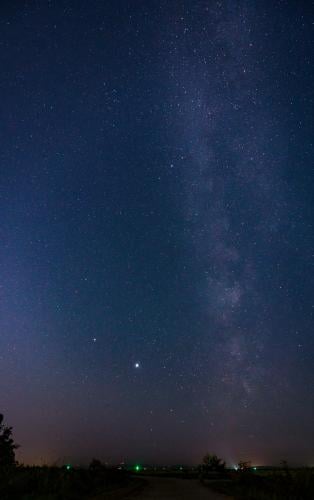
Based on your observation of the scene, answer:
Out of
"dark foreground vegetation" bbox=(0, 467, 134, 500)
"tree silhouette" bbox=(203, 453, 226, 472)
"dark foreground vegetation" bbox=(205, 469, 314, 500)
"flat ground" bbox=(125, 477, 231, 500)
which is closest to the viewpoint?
"dark foreground vegetation" bbox=(0, 467, 134, 500)

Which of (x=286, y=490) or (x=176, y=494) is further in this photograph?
(x=176, y=494)

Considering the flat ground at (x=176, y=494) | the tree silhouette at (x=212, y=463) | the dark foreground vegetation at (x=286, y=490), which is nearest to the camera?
the dark foreground vegetation at (x=286, y=490)

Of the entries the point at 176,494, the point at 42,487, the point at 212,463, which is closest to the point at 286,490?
the point at 176,494

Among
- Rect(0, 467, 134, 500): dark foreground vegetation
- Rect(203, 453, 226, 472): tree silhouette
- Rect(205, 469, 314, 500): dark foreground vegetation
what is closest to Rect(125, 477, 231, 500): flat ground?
Rect(205, 469, 314, 500): dark foreground vegetation

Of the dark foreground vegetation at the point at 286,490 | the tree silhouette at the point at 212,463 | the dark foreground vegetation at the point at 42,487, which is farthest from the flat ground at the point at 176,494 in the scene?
the tree silhouette at the point at 212,463

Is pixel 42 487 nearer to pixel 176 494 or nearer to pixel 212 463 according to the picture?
pixel 176 494

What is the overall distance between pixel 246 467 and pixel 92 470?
37.5 ft

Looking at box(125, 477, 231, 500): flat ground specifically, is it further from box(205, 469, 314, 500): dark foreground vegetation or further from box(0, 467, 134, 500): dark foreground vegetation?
box(0, 467, 134, 500): dark foreground vegetation

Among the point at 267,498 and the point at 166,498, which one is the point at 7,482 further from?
the point at 267,498

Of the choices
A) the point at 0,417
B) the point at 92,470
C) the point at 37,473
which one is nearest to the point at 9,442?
the point at 0,417

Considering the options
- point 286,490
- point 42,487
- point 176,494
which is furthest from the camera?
point 176,494

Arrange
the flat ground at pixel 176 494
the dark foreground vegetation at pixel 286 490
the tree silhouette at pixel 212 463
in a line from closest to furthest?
the dark foreground vegetation at pixel 286 490 → the flat ground at pixel 176 494 → the tree silhouette at pixel 212 463

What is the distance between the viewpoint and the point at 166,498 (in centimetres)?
1798

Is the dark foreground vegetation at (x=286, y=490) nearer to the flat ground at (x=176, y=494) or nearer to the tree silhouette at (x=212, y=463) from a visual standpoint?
the flat ground at (x=176, y=494)
